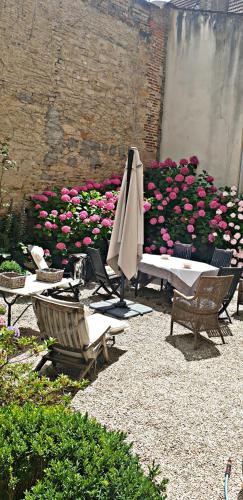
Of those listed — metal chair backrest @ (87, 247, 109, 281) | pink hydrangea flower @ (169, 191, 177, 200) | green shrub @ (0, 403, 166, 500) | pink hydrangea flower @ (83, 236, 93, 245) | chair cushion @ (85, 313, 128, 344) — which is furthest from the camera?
pink hydrangea flower @ (169, 191, 177, 200)

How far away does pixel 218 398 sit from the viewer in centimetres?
369

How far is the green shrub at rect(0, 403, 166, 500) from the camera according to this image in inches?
67.4

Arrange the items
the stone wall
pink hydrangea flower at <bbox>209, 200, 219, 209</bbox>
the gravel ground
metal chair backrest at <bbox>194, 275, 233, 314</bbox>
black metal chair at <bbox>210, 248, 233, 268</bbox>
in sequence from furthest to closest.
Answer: pink hydrangea flower at <bbox>209, 200, 219, 209</bbox>
the stone wall
black metal chair at <bbox>210, 248, 233, 268</bbox>
metal chair backrest at <bbox>194, 275, 233, 314</bbox>
the gravel ground

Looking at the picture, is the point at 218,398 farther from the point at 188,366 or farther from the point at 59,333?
the point at 59,333

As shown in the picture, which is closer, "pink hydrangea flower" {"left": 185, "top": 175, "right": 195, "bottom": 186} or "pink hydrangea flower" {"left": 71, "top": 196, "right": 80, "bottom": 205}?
"pink hydrangea flower" {"left": 71, "top": 196, "right": 80, "bottom": 205}

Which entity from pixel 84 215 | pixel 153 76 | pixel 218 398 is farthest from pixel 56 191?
pixel 218 398

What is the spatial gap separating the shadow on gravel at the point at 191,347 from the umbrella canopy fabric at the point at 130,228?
1078mm

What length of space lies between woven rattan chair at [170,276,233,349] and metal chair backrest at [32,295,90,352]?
1.63 meters

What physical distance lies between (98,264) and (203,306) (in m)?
1.92

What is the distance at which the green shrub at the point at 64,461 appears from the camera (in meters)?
1.71

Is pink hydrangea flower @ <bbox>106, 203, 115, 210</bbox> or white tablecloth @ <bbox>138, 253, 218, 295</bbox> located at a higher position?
pink hydrangea flower @ <bbox>106, 203, 115, 210</bbox>

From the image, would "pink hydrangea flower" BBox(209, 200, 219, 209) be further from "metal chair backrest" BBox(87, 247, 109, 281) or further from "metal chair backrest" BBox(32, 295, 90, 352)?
"metal chair backrest" BBox(32, 295, 90, 352)

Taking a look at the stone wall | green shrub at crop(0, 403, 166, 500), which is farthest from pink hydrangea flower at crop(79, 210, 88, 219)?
green shrub at crop(0, 403, 166, 500)

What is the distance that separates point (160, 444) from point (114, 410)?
0.53 metres
